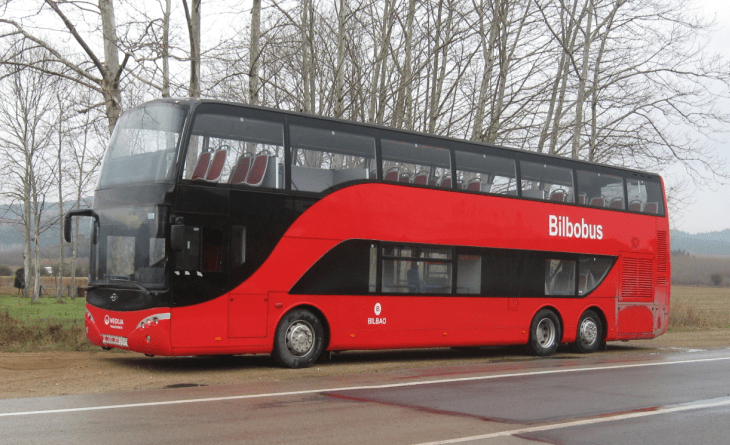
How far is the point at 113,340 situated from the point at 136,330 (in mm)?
648

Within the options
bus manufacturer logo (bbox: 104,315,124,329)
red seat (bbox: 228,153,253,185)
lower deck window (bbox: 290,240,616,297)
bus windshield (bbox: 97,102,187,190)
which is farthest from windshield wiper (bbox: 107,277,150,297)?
lower deck window (bbox: 290,240,616,297)

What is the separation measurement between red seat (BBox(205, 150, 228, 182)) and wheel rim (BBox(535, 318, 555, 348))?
335 inches

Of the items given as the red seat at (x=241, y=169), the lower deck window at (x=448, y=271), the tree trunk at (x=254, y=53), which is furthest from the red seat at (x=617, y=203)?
the red seat at (x=241, y=169)

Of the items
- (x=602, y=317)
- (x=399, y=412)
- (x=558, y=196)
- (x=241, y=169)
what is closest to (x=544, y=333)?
(x=602, y=317)

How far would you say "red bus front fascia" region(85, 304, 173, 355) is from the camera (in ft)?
39.1

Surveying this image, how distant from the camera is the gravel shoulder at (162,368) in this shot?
10.7 meters

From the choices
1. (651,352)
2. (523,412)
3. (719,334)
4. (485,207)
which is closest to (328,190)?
(485,207)

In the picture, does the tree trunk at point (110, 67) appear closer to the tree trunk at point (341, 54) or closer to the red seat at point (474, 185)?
the tree trunk at point (341, 54)

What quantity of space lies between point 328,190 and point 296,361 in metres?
2.94

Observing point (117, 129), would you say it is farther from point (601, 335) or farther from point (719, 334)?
point (719, 334)

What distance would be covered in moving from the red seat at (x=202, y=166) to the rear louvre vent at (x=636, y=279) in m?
11.3

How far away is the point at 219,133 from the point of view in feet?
41.6

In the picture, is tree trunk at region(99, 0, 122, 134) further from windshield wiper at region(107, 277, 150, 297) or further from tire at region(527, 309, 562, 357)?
tire at region(527, 309, 562, 357)

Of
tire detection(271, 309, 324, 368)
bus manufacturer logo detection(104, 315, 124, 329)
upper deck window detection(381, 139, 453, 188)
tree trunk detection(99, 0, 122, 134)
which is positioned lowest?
tire detection(271, 309, 324, 368)
